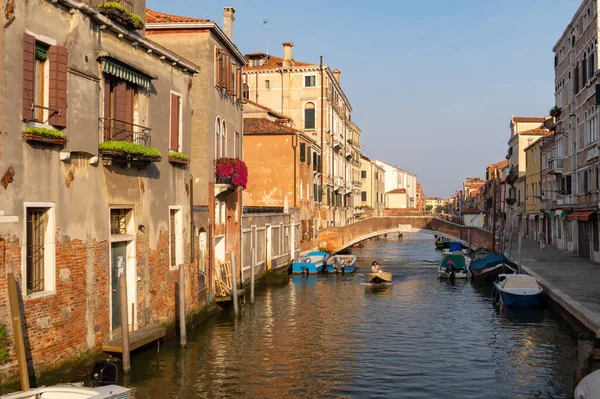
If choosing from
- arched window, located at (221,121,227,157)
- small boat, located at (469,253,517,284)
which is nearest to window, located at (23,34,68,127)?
arched window, located at (221,121,227,157)

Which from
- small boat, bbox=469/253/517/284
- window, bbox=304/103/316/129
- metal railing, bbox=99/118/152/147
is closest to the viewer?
metal railing, bbox=99/118/152/147


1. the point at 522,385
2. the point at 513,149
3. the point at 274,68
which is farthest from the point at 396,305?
the point at 513,149

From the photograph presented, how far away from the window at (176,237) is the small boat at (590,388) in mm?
10091

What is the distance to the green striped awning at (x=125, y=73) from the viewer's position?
12820 millimetres

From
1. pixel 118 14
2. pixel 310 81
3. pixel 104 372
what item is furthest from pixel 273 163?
pixel 104 372

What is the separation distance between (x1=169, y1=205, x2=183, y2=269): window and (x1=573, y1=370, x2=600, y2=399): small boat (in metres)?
10.1

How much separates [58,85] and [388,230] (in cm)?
3715

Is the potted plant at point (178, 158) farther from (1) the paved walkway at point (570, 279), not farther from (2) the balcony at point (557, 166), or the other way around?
(2) the balcony at point (557, 166)

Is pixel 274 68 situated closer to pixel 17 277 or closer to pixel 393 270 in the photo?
pixel 393 270

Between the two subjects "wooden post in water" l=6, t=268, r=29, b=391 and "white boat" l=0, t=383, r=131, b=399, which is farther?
"wooden post in water" l=6, t=268, r=29, b=391

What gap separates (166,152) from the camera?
16219mm

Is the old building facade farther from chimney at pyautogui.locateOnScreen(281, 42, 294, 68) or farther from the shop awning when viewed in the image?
Answer: chimney at pyautogui.locateOnScreen(281, 42, 294, 68)

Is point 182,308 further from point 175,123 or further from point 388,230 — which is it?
→ point 388,230

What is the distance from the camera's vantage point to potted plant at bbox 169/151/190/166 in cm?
1625
